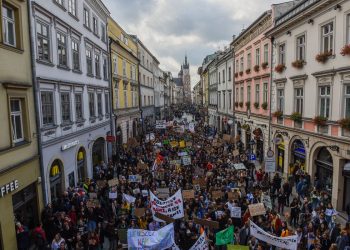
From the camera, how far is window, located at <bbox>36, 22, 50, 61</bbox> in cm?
1462

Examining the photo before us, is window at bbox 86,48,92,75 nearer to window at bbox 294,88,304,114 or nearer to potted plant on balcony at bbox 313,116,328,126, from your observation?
window at bbox 294,88,304,114

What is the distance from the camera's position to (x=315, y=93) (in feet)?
58.7

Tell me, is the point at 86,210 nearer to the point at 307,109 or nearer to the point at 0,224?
the point at 0,224

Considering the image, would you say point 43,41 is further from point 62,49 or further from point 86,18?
point 86,18

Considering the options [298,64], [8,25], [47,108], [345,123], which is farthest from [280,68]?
[8,25]

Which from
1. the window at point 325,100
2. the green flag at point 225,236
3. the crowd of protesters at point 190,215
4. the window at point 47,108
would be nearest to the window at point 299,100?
the window at point 325,100

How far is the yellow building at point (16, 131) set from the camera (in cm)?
1126

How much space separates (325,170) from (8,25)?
1740 cm

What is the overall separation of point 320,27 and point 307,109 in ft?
15.9

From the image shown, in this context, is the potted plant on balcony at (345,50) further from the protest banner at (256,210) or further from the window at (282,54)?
the protest banner at (256,210)

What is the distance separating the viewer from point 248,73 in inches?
1231

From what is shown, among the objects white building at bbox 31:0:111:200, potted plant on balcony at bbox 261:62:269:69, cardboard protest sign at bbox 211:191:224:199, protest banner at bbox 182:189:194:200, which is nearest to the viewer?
protest banner at bbox 182:189:194:200

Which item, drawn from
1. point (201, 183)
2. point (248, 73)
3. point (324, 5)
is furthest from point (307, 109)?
point (248, 73)

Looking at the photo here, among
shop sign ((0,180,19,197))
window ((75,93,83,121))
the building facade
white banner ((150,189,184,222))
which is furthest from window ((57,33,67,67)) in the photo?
the building facade
